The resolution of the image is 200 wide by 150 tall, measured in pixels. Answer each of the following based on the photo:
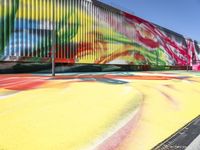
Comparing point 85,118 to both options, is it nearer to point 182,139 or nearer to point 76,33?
point 182,139

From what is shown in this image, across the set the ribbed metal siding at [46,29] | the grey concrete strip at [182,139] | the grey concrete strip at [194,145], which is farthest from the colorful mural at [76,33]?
the grey concrete strip at [194,145]

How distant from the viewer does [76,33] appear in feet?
84.5

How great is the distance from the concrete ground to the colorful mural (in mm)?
9101

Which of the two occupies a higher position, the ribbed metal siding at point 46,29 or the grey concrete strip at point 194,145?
the ribbed metal siding at point 46,29

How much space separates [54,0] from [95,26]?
5832mm

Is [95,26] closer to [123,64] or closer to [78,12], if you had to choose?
[78,12]

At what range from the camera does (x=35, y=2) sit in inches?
849

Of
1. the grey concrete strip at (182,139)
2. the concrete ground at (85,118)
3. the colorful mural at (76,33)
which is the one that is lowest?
the grey concrete strip at (182,139)

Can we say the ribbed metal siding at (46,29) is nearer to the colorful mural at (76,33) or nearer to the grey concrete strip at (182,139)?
the colorful mural at (76,33)

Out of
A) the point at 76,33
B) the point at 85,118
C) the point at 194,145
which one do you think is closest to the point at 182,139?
the point at 194,145

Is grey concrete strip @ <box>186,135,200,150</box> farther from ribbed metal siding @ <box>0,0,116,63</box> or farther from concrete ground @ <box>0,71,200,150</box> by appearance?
ribbed metal siding @ <box>0,0,116,63</box>

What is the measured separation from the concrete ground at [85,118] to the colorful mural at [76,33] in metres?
9.10

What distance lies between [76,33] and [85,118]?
1840 centimetres

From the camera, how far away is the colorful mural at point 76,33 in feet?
65.9
